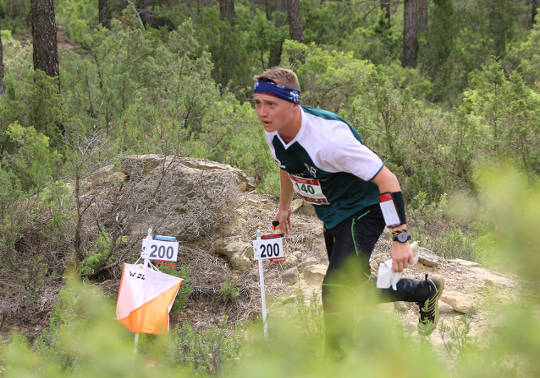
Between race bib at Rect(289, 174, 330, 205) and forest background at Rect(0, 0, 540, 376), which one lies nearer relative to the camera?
race bib at Rect(289, 174, 330, 205)

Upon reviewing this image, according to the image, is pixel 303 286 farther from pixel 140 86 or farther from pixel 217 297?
pixel 140 86

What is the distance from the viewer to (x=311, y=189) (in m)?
2.98

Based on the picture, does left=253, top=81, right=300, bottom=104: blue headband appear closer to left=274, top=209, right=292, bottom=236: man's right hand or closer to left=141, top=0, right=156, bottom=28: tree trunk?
left=274, top=209, right=292, bottom=236: man's right hand

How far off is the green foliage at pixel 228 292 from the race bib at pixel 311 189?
4.89ft

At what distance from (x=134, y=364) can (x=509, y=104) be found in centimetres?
675

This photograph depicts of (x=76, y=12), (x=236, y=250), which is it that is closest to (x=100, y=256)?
(x=236, y=250)

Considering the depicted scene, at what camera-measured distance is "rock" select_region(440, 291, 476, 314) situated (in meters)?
3.96

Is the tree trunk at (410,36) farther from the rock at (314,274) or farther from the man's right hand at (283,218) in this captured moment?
the man's right hand at (283,218)

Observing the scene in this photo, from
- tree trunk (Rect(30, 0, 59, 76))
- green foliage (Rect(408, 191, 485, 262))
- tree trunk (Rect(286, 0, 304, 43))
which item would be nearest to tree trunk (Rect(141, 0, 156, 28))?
tree trunk (Rect(286, 0, 304, 43))

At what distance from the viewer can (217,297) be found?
4383 millimetres

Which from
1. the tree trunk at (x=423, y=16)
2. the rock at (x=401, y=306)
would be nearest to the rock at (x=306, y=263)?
the rock at (x=401, y=306)

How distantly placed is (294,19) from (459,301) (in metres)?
9.51

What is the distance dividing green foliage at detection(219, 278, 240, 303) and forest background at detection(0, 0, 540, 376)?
90cm

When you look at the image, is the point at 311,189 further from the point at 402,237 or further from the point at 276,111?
the point at 402,237
